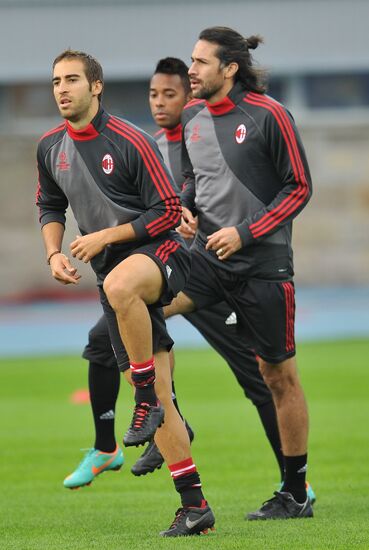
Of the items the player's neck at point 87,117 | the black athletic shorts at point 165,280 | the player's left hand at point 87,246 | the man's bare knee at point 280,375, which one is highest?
the player's neck at point 87,117

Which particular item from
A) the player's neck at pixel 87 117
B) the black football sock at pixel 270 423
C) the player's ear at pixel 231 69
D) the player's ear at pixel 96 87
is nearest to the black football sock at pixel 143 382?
the player's neck at pixel 87 117

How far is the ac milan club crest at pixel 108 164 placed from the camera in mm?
6516

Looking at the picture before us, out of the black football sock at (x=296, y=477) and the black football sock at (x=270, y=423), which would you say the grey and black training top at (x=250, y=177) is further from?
the black football sock at (x=270, y=423)

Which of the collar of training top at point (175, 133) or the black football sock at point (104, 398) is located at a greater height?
the collar of training top at point (175, 133)

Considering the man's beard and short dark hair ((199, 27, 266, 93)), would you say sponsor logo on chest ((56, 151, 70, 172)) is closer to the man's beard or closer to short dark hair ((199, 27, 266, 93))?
the man's beard

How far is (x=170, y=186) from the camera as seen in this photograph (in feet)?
21.3

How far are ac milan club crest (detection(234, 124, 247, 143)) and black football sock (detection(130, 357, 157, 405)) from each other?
158 cm

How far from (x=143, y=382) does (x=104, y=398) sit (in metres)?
1.63

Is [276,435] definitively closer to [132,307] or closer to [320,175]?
[132,307]

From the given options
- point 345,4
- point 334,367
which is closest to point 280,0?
point 345,4

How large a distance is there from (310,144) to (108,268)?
811 inches

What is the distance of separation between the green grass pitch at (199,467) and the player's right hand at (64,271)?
4.33ft

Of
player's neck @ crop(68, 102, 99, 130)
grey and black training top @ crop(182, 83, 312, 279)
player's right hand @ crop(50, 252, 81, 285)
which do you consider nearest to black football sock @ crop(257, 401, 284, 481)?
grey and black training top @ crop(182, 83, 312, 279)

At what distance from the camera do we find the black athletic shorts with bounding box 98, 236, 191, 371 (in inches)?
256
